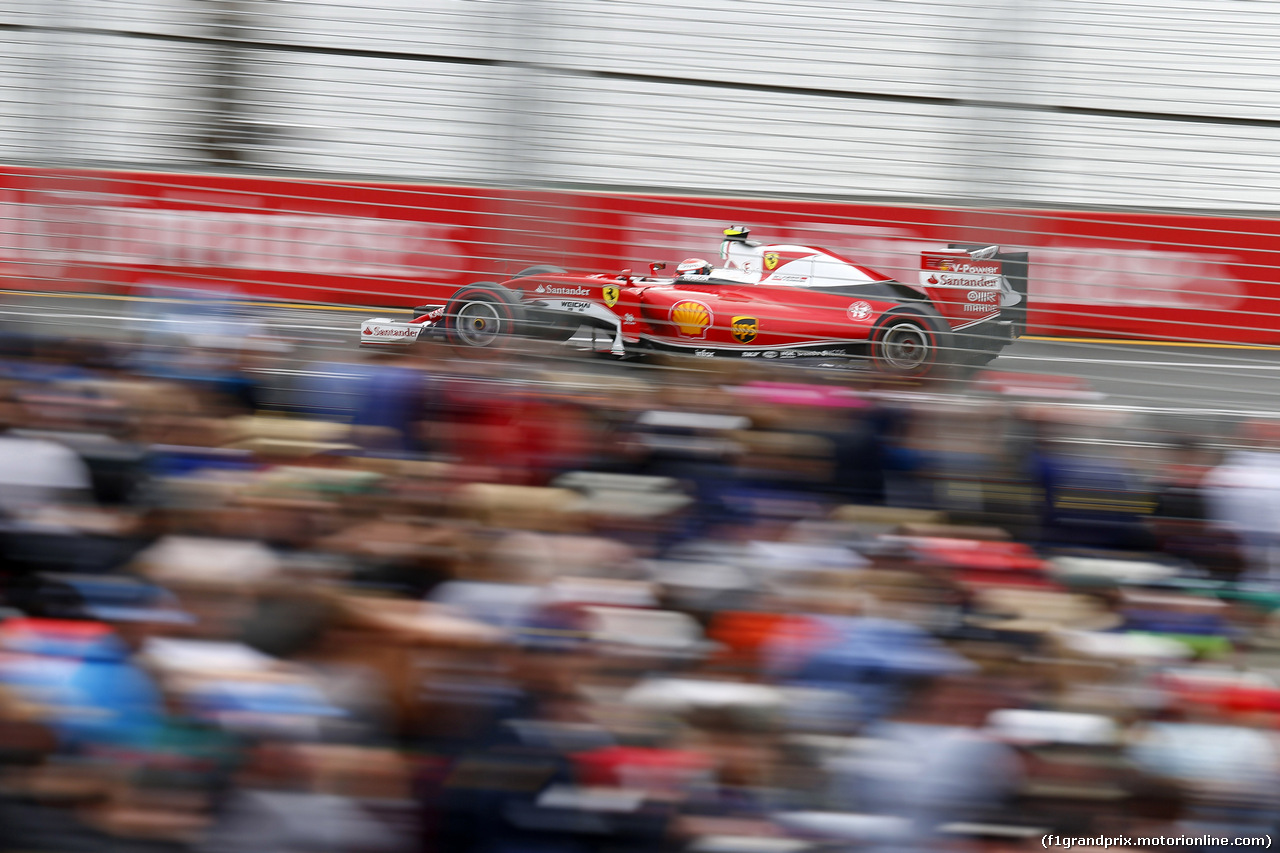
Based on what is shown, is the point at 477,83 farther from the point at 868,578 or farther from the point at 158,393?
the point at 868,578

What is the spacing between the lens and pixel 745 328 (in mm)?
6555

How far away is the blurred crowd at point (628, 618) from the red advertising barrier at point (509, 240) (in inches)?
12.6

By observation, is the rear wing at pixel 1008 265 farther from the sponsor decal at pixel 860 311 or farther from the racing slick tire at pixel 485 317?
the racing slick tire at pixel 485 317

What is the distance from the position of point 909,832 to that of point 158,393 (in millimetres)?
2432

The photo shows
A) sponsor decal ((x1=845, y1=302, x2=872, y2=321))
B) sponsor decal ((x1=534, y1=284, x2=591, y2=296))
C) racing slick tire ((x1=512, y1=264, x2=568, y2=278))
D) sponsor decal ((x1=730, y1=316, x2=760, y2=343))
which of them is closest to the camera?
racing slick tire ((x1=512, y1=264, x2=568, y2=278))

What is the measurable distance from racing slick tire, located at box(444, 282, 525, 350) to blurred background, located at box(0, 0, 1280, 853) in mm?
58

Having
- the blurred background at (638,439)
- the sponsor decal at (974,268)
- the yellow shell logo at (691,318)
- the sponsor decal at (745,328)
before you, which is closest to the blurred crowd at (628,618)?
the blurred background at (638,439)

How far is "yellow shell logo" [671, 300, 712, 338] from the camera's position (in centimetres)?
697

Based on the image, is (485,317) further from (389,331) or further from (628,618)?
(628,618)

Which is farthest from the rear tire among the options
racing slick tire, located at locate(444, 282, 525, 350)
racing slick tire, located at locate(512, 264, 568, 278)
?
racing slick tire, located at locate(444, 282, 525, 350)

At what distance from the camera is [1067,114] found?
306cm

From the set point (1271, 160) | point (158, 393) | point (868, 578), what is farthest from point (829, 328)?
point (158, 393)

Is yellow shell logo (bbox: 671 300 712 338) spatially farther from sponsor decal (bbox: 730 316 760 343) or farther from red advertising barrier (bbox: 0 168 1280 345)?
red advertising barrier (bbox: 0 168 1280 345)

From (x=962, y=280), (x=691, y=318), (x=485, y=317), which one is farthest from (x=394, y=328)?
(x=691, y=318)
